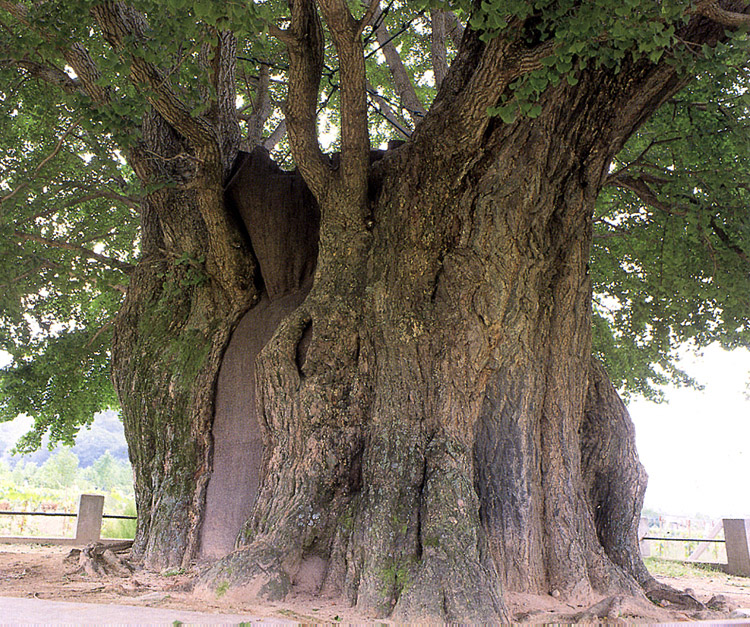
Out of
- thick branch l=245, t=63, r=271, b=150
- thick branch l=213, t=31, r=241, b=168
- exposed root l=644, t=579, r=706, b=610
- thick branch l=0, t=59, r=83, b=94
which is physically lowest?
exposed root l=644, t=579, r=706, b=610

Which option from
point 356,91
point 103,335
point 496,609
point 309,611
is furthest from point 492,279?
point 103,335

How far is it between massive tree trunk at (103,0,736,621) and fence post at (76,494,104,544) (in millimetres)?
5582

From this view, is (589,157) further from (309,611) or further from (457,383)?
(309,611)

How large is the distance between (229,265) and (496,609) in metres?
4.39

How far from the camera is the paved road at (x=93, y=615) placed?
112 inches

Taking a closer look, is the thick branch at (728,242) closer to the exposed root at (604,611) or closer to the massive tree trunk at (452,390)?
the massive tree trunk at (452,390)

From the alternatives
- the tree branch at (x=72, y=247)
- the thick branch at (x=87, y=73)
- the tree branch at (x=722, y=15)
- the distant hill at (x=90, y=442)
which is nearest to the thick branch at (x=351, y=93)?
the thick branch at (x=87, y=73)

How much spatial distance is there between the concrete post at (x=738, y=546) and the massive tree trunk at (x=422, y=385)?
561cm

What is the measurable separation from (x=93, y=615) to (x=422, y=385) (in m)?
2.95

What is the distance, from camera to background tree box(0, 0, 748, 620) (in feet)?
15.7

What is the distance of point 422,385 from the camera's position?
5312 mm

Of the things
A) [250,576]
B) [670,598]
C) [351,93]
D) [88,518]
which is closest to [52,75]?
[351,93]

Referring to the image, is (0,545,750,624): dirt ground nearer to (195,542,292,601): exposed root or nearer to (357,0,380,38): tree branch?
(195,542,292,601): exposed root

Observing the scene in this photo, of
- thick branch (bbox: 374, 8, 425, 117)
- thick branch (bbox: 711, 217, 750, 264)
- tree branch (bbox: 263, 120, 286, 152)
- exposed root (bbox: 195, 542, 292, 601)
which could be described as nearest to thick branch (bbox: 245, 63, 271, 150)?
tree branch (bbox: 263, 120, 286, 152)
